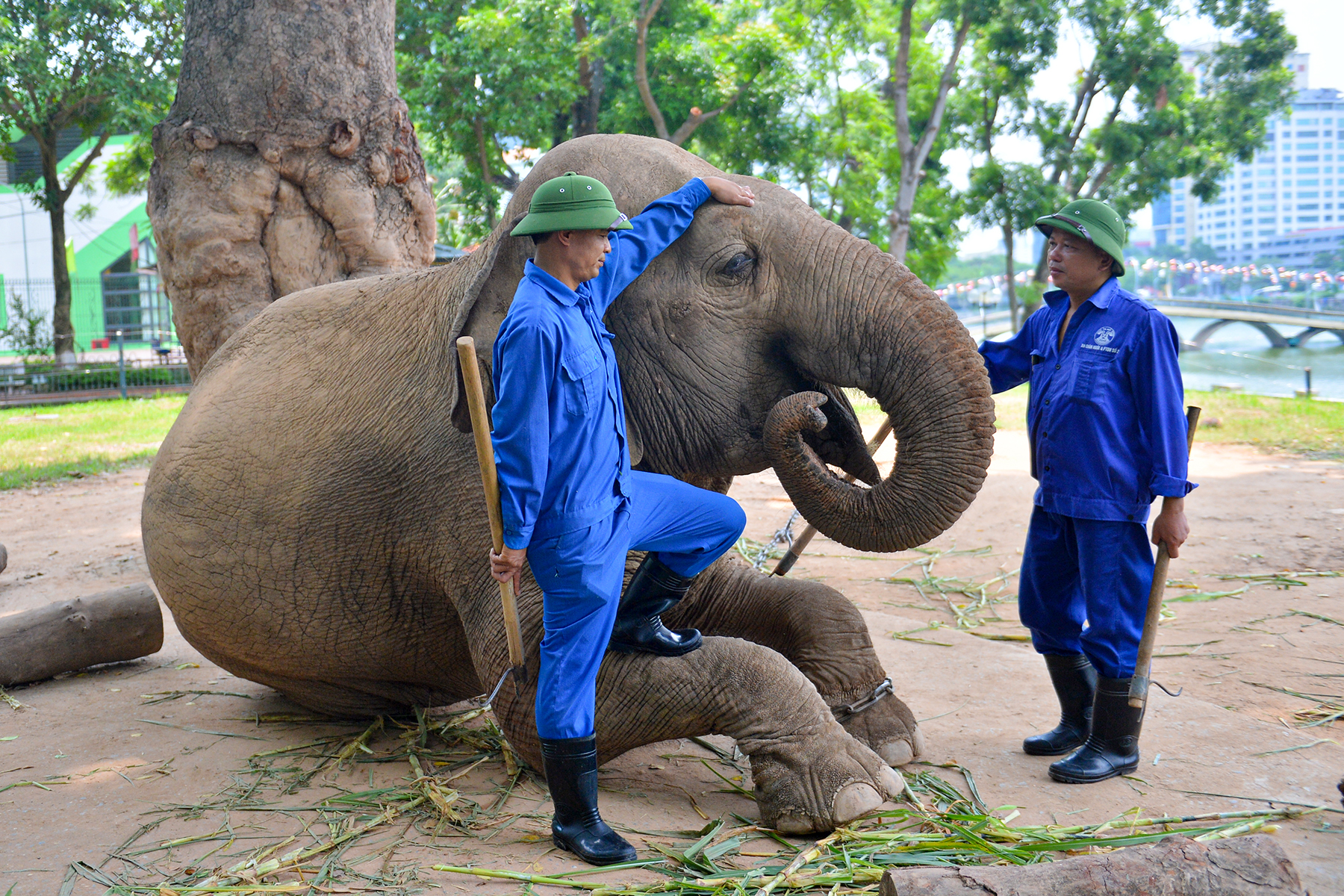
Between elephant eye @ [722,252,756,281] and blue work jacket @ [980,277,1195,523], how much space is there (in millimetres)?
1096

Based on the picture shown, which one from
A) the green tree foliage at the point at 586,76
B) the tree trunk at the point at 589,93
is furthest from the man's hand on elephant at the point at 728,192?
the tree trunk at the point at 589,93

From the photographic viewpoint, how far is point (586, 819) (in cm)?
303

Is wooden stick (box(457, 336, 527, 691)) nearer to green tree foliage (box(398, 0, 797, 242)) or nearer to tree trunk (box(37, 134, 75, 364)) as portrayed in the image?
green tree foliage (box(398, 0, 797, 242))

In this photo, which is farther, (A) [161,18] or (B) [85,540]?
(A) [161,18]

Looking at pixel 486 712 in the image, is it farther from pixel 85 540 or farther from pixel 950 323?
pixel 85 540

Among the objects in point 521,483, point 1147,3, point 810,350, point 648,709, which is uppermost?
point 1147,3

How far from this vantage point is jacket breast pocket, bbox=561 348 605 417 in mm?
2920

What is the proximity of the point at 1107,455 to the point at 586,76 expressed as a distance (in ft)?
60.0

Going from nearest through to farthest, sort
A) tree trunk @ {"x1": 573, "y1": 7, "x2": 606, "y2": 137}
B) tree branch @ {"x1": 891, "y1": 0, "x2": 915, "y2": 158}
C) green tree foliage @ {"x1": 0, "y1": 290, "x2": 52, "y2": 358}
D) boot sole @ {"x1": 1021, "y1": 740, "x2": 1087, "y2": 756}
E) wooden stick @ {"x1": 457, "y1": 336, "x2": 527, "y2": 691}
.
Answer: wooden stick @ {"x1": 457, "y1": 336, "x2": 527, "y2": 691} < boot sole @ {"x1": 1021, "y1": 740, "x2": 1087, "y2": 756} < tree branch @ {"x1": 891, "y1": 0, "x2": 915, "y2": 158} < tree trunk @ {"x1": 573, "y1": 7, "x2": 606, "y2": 137} < green tree foliage @ {"x1": 0, "y1": 290, "x2": 52, "y2": 358}

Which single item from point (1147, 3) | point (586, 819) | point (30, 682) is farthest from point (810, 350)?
point (1147, 3)

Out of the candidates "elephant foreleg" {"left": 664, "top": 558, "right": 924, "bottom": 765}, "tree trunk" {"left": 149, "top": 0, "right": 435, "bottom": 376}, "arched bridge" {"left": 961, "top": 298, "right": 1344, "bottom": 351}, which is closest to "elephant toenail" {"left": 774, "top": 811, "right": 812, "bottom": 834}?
"elephant foreleg" {"left": 664, "top": 558, "right": 924, "bottom": 765}

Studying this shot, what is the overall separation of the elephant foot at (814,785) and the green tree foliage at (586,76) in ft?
49.1

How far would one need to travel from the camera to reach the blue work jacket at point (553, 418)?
286cm

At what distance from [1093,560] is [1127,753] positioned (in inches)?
26.0
